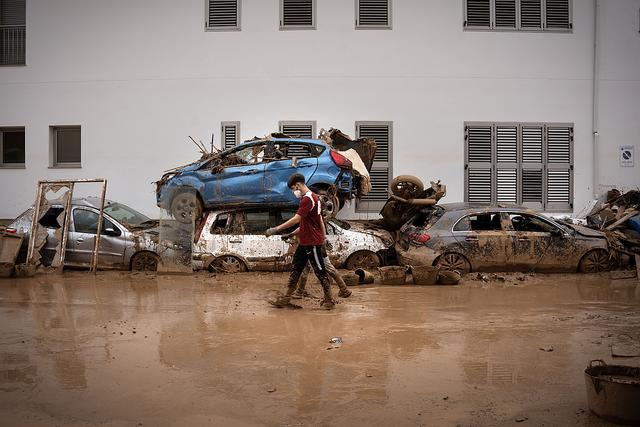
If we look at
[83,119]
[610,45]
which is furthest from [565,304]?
[83,119]

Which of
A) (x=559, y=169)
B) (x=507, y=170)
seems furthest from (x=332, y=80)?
(x=559, y=169)

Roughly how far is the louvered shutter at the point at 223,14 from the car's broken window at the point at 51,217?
6050 millimetres

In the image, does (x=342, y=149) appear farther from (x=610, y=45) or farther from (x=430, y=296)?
(x=610, y=45)

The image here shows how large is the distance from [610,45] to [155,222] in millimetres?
11862

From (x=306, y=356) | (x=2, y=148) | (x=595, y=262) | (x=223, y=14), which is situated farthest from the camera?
(x=2, y=148)

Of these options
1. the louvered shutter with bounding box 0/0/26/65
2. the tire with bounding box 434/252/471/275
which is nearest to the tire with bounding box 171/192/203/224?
the tire with bounding box 434/252/471/275

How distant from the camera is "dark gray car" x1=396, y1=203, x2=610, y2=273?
39.8 feet

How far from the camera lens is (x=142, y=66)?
53.5 ft

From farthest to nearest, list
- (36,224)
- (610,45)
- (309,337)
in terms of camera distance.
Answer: (610,45) → (36,224) → (309,337)

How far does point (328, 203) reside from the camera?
12695mm

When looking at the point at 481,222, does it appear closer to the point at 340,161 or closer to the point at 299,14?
the point at 340,161

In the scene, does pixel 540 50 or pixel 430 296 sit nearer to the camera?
pixel 430 296

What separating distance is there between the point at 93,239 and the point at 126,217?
3.65 ft

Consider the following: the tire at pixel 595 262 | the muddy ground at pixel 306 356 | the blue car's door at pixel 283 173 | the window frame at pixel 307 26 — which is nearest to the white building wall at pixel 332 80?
the window frame at pixel 307 26
